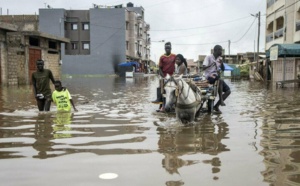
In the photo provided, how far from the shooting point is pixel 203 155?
4.64 m

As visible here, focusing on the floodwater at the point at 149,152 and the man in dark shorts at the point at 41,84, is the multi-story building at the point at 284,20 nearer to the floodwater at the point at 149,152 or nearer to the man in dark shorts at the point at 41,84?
the floodwater at the point at 149,152

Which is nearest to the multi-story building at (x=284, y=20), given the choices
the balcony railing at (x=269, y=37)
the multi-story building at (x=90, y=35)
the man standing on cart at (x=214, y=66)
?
the balcony railing at (x=269, y=37)

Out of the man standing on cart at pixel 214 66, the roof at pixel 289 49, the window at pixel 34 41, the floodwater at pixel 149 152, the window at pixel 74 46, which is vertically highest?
the window at pixel 74 46

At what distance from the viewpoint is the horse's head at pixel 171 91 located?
628 cm

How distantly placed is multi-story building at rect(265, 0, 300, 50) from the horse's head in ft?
74.5

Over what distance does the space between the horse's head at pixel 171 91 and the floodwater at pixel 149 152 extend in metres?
0.55

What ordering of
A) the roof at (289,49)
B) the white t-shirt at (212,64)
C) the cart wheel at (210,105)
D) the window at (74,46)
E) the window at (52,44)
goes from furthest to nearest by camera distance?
the window at (74,46) → the window at (52,44) → the roof at (289,49) → the cart wheel at (210,105) → the white t-shirt at (212,64)

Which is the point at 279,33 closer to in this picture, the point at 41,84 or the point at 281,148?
the point at 41,84

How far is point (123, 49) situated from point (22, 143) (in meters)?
51.9

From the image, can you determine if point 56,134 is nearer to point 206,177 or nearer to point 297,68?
point 206,177

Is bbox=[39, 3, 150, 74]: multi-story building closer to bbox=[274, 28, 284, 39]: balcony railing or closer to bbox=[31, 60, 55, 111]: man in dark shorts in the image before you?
Result: bbox=[274, 28, 284, 39]: balcony railing

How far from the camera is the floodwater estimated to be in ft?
12.2

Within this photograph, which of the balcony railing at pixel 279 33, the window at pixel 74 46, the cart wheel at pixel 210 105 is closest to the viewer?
the cart wheel at pixel 210 105

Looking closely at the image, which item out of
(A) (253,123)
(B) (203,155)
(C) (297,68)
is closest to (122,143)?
(B) (203,155)
